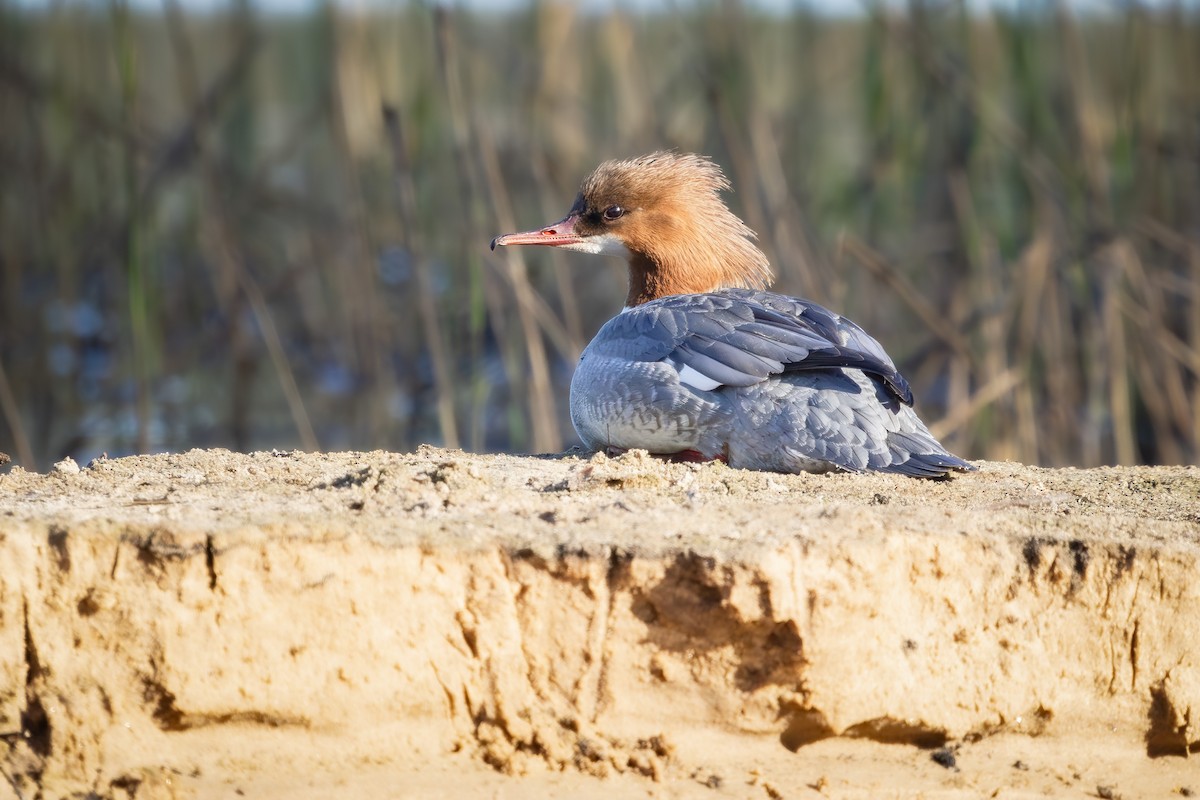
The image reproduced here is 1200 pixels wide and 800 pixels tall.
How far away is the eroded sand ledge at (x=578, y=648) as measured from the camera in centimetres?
294

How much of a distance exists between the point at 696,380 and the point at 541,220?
4.09m

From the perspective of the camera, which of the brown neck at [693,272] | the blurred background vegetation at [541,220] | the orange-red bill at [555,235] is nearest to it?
the orange-red bill at [555,235]

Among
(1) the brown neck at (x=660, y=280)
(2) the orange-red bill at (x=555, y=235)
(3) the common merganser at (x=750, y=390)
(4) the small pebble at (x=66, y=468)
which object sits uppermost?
(2) the orange-red bill at (x=555, y=235)

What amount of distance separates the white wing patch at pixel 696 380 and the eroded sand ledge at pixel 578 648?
1004 millimetres

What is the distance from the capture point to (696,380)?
4328mm

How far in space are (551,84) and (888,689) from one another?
5628 millimetres

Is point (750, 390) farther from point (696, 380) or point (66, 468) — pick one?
point (66, 468)

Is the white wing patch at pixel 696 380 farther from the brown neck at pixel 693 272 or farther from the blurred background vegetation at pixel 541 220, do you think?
the blurred background vegetation at pixel 541 220

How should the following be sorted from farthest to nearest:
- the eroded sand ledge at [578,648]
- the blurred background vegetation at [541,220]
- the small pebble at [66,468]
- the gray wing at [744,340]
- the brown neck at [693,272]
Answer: the blurred background vegetation at [541,220]
the brown neck at [693,272]
the gray wing at [744,340]
the small pebble at [66,468]
the eroded sand ledge at [578,648]

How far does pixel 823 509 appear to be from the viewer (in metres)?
3.33

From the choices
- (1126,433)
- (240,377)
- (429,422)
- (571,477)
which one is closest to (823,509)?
(571,477)

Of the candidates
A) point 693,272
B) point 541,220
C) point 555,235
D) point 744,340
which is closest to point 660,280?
point 693,272

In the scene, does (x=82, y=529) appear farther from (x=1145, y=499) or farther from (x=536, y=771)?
(x=1145, y=499)

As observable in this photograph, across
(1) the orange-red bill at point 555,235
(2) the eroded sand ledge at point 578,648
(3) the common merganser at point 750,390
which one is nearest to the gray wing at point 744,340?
(3) the common merganser at point 750,390
